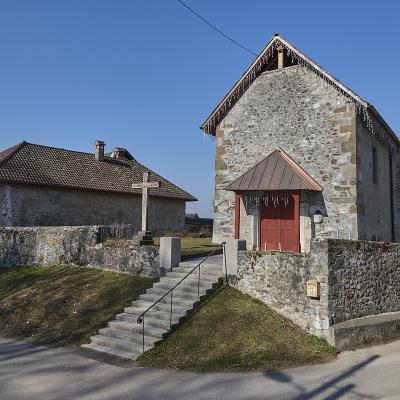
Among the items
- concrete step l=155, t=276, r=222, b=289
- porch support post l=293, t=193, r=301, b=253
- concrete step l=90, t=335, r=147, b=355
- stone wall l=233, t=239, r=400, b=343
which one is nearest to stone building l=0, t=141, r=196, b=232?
porch support post l=293, t=193, r=301, b=253

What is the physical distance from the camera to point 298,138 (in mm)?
16094

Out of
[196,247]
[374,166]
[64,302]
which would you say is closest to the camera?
[64,302]

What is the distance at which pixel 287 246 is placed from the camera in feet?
51.1

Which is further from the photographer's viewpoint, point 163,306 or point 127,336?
point 163,306

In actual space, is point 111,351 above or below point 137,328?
below

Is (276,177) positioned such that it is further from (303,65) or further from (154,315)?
(154,315)

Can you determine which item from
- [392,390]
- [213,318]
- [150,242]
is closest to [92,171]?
[150,242]

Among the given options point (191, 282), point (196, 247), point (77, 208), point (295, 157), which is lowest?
point (191, 282)

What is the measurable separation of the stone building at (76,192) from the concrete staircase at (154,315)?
13.6 m

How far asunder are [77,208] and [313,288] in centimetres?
1815

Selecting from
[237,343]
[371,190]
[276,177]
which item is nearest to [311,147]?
[276,177]

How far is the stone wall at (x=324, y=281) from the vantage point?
9750 mm

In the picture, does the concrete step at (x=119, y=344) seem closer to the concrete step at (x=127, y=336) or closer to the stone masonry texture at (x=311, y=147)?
the concrete step at (x=127, y=336)

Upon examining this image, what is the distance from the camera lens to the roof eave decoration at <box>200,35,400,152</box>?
15007 millimetres
